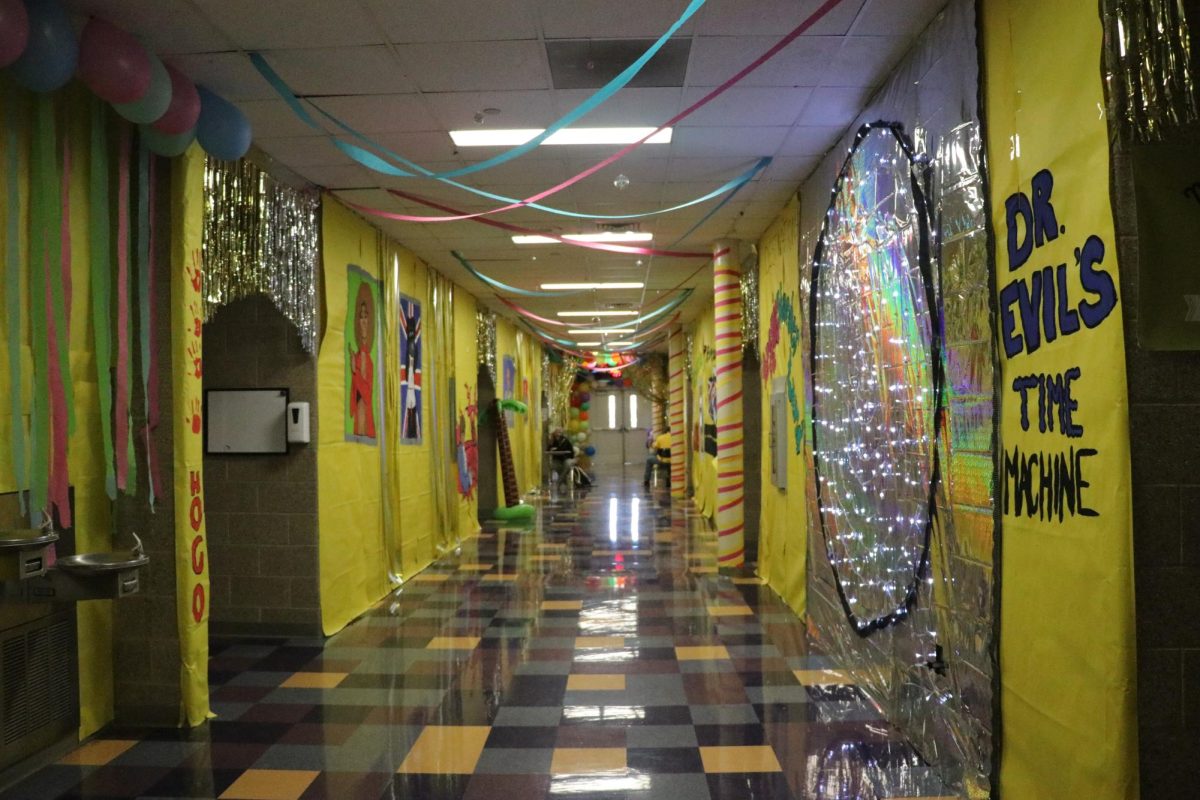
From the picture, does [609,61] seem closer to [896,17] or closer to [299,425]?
[896,17]

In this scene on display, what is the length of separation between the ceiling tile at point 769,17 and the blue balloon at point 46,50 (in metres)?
2.12

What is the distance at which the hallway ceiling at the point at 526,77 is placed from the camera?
3137mm

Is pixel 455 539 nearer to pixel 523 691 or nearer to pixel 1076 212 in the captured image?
pixel 523 691

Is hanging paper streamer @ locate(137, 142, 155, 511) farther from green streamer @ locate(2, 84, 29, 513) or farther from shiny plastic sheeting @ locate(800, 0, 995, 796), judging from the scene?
shiny plastic sheeting @ locate(800, 0, 995, 796)

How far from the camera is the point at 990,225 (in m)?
2.71

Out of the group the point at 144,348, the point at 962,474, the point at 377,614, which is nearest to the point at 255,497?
the point at 377,614

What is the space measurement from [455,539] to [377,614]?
297 cm

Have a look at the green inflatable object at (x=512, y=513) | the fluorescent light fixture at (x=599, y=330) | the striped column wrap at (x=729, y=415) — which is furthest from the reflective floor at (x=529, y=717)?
the fluorescent light fixture at (x=599, y=330)

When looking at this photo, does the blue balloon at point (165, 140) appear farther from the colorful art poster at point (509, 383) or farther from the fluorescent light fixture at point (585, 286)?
the colorful art poster at point (509, 383)

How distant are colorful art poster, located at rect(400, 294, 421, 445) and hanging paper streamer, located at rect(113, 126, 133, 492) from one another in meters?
3.53

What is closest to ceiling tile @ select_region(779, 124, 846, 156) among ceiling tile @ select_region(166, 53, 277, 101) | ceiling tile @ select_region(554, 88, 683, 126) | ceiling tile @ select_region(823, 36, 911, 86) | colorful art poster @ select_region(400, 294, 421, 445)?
ceiling tile @ select_region(823, 36, 911, 86)

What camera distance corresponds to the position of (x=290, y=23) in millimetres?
3186

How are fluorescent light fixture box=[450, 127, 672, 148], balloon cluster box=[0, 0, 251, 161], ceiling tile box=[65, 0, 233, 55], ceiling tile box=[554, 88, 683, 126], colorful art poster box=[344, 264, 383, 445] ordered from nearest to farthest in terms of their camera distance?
balloon cluster box=[0, 0, 251, 161]
ceiling tile box=[65, 0, 233, 55]
ceiling tile box=[554, 88, 683, 126]
fluorescent light fixture box=[450, 127, 672, 148]
colorful art poster box=[344, 264, 383, 445]

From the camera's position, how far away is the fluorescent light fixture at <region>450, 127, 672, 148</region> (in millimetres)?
4414
